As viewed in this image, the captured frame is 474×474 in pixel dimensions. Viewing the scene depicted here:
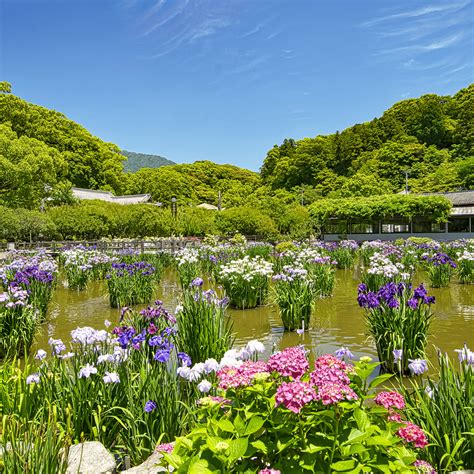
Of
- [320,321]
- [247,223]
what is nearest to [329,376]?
[320,321]

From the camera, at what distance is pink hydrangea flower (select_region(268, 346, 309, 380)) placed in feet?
6.25

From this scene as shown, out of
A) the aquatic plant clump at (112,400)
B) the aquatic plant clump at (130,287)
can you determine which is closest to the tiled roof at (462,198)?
the aquatic plant clump at (130,287)

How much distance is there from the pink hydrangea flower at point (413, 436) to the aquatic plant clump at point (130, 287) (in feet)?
25.8

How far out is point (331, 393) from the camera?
5.43 feet

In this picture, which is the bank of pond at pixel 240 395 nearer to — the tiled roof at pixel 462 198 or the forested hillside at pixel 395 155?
the tiled roof at pixel 462 198

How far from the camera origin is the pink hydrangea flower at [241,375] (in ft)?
6.19

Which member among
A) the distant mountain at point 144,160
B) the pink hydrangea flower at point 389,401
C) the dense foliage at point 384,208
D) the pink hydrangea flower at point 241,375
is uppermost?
the distant mountain at point 144,160

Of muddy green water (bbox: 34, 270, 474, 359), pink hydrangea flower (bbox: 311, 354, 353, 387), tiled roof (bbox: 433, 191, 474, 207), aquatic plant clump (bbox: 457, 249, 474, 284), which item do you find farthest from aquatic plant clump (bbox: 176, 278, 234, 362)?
tiled roof (bbox: 433, 191, 474, 207)

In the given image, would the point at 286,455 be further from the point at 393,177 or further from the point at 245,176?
the point at 245,176

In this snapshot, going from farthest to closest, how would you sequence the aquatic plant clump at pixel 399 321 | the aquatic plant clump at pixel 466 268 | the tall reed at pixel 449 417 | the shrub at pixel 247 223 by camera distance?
1. the shrub at pixel 247 223
2. the aquatic plant clump at pixel 466 268
3. the aquatic plant clump at pixel 399 321
4. the tall reed at pixel 449 417

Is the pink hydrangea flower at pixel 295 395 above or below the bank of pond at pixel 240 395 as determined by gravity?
above

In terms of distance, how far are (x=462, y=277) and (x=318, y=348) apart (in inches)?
323

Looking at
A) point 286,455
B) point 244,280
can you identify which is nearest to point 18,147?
point 244,280

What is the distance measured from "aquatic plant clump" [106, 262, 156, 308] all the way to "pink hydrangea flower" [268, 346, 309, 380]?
7663mm
